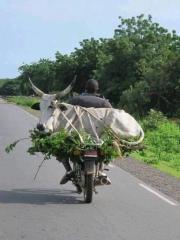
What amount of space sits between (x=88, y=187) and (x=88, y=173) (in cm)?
26

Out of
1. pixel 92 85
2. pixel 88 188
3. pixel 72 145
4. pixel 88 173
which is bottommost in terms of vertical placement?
pixel 88 188

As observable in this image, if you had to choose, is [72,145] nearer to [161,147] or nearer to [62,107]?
[62,107]

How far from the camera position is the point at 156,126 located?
110ft

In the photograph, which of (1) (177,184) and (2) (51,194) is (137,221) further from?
(1) (177,184)

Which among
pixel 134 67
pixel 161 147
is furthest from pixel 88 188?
pixel 134 67

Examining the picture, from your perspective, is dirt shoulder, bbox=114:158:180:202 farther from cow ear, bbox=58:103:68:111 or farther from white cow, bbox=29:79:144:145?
cow ear, bbox=58:103:68:111

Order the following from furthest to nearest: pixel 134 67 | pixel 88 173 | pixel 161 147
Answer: pixel 134 67, pixel 161 147, pixel 88 173

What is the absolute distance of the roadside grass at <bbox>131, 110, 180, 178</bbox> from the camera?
67.5 feet

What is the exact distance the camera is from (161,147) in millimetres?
27109

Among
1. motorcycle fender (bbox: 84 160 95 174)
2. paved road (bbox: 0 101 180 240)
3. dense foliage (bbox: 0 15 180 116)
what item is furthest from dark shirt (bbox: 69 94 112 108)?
dense foliage (bbox: 0 15 180 116)

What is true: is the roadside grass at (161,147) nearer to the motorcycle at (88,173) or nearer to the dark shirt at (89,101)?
the dark shirt at (89,101)

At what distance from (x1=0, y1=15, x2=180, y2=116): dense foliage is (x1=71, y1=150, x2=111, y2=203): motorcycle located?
33895 mm

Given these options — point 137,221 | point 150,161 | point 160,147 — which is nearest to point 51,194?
point 137,221

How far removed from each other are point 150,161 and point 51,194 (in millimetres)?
8912
